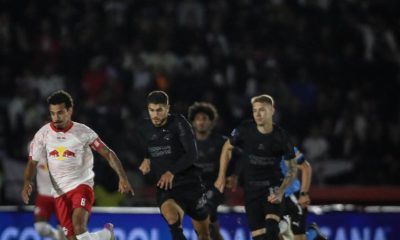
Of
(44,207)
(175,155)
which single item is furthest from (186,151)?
(44,207)

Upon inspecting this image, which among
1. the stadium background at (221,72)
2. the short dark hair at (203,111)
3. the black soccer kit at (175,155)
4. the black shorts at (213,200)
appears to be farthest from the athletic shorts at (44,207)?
the stadium background at (221,72)

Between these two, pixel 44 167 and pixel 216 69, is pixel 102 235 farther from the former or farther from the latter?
pixel 216 69

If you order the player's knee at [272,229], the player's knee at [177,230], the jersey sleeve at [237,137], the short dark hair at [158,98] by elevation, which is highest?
the short dark hair at [158,98]

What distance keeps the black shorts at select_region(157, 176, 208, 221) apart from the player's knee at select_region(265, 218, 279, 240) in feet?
2.36

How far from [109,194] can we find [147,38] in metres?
4.08

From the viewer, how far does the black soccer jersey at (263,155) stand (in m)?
11.0

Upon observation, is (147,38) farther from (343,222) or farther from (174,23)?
(343,222)

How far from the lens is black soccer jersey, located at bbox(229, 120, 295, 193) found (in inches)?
432

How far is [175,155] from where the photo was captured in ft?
35.3

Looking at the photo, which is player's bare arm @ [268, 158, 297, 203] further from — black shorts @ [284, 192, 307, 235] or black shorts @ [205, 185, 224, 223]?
black shorts @ [205, 185, 224, 223]

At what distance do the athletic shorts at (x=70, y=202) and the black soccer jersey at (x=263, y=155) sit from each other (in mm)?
1871

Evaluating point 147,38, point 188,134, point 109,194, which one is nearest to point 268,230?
point 188,134

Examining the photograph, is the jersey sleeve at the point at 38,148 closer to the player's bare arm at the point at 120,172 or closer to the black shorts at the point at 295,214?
the player's bare arm at the point at 120,172

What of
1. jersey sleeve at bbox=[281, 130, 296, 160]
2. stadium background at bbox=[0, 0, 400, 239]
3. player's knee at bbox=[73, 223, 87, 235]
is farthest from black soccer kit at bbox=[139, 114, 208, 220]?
stadium background at bbox=[0, 0, 400, 239]
